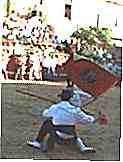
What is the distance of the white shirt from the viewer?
2004 mm

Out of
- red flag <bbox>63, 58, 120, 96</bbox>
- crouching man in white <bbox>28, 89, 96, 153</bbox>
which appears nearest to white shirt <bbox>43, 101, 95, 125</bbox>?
crouching man in white <bbox>28, 89, 96, 153</bbox>

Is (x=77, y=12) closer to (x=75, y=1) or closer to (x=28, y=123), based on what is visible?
(x=75, y=1)

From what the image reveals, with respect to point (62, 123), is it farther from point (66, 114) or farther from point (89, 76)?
point (89, 76)

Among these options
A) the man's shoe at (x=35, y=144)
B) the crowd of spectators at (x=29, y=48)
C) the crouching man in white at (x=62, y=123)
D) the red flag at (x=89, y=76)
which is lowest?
the man's shoe at (x=35, y=144)

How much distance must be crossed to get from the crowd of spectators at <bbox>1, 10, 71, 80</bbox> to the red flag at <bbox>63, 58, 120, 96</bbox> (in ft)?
0.19

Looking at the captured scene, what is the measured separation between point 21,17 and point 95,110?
0.53 meters

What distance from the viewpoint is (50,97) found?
2.00 meters

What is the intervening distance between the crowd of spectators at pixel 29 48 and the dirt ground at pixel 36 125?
2.5 inches

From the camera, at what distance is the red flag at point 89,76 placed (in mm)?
2016

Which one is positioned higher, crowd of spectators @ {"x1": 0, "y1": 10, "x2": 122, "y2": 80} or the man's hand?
crowd of spectators @ {"x1": 0, "y1": 10, "x2": 122, "y2": 80}

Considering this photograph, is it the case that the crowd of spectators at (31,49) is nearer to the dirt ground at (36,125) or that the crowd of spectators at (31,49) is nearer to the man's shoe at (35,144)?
the dirt ground at (36,125)

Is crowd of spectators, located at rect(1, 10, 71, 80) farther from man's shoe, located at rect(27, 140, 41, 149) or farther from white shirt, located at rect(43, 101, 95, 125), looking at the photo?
man's shoe, located at rect(27, 140, 41, 149)

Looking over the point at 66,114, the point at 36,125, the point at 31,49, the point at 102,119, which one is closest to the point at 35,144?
the point at 36,125

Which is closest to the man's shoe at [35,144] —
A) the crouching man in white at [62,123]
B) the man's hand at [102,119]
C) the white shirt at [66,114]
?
the crouching man in white at [62,123]
